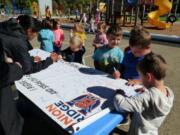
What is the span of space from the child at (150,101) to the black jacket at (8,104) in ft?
2.84

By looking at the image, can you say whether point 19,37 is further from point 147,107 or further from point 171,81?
point 171,81

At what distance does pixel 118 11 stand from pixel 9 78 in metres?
17.8

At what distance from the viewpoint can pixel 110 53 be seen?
3344 millimetres

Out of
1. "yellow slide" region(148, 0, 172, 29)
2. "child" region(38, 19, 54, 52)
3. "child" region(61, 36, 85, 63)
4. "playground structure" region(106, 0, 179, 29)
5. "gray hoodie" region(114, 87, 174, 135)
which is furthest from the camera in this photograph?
"playground structure" region(106, 0, 179, 29)

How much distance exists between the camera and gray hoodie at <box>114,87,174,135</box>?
1.91m

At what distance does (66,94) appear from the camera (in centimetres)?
238

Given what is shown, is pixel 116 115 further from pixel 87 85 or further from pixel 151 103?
pixel 87 85

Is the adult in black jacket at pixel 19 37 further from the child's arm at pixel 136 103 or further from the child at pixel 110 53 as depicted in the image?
the child's arm at pixel 136 103

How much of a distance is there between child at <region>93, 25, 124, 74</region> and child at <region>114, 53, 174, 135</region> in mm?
1264

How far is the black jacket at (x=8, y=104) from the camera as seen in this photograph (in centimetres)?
166

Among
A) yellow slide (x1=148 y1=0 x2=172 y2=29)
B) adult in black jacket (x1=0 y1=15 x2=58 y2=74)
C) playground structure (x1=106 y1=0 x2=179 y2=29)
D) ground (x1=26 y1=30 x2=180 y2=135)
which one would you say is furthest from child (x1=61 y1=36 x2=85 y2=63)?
yellow slide (x1=148 y1=0 x2=172 y2=29)

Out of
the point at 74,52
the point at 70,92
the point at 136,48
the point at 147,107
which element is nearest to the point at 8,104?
the point at 70,92

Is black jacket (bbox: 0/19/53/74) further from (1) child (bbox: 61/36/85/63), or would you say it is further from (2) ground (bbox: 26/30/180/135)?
(1) child (bbox: 61/36/85/63)

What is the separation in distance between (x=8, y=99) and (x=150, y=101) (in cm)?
114
